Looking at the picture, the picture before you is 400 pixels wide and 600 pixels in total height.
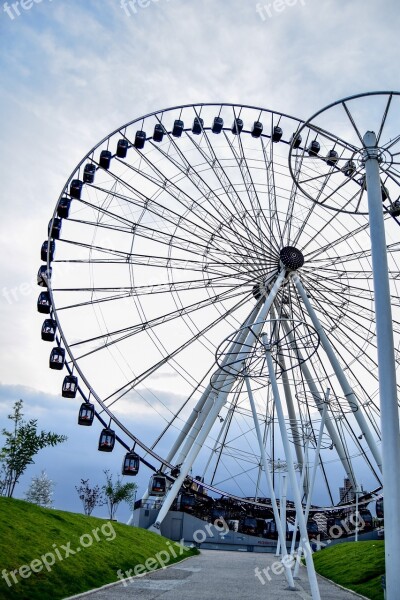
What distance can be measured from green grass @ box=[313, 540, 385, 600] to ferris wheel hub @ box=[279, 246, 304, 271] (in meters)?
14.7

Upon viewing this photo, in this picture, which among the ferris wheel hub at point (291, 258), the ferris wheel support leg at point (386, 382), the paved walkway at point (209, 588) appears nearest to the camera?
the ferris wheel support leg at point (386, 382)

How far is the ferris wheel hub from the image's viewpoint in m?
30.8

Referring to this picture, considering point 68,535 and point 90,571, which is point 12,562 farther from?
point 68,535

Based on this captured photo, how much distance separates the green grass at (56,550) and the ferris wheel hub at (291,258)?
54.9 feet

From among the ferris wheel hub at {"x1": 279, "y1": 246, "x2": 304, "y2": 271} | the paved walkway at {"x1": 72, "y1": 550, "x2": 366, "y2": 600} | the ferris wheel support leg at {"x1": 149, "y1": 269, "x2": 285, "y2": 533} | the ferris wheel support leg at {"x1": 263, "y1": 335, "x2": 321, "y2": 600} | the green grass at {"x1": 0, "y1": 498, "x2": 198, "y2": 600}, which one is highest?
the ferris wheel hub at {"x1": 279, "y1": 246, "x2": 304, "y2": 271}

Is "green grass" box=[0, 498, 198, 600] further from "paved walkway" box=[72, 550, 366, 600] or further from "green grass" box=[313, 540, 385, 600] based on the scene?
"green grass" box=[313, 540, 385, 600]

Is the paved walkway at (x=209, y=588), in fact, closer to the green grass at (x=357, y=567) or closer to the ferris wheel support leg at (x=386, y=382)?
the green grass at (x=357, y=567)

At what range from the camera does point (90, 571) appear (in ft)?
48.0

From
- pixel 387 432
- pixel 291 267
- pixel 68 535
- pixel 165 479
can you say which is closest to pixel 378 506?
pixel 165 479

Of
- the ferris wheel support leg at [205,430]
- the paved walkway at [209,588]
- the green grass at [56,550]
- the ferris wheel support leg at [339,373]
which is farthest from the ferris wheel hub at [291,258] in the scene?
the green grass at [56,550]

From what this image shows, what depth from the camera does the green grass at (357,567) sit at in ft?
52.5

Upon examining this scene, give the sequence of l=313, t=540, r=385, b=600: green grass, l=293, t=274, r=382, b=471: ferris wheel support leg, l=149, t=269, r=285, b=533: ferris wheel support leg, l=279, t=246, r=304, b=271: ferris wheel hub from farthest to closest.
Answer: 1. l=279, t=246, r=304, b=271: ferris wheel hub
2. l=293, t=274, r=382, b=471: ferris wheel support leg
3. l=149, t=269, r=285, b=533: ferris wheel support leg
4. l=313, t=540, r=385, b=600: green grass

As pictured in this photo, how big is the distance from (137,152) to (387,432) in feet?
90.7

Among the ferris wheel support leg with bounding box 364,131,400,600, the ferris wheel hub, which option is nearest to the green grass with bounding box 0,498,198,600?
the ferris wheel support leg with bounding box 364,131,400,600
